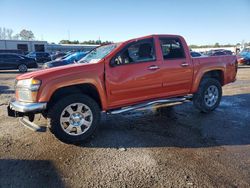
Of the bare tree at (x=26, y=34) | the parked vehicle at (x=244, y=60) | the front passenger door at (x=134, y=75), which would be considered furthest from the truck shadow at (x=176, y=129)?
the bare tree at (x=26, y=34)

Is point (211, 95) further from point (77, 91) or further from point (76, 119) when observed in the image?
point (76, 119)

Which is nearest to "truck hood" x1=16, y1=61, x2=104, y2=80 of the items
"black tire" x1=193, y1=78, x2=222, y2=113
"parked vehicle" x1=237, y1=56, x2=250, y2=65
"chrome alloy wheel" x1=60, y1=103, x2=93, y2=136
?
"chrome alloy wheel" x1=60, y1=103, x2=93, y2=136

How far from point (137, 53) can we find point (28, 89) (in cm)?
229

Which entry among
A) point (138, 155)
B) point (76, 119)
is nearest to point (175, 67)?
point (138, 155)

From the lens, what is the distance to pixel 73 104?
4.36m

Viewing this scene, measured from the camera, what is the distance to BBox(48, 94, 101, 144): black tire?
4.22m

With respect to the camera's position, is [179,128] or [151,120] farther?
[151,120]

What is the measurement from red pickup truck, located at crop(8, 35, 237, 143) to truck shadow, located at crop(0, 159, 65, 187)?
0.72m

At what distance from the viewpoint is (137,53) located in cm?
508

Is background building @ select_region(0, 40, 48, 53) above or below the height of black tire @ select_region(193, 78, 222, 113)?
above

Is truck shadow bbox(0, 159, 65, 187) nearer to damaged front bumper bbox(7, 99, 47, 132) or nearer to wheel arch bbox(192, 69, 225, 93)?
damaged front bumper bbox(7, 99, 47, 132)

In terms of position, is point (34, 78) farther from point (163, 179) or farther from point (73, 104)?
point (163, 179)

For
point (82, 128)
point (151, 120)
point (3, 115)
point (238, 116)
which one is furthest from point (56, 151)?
point (238, 116)

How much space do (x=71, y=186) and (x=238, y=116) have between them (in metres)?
4.70
